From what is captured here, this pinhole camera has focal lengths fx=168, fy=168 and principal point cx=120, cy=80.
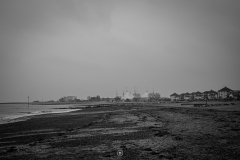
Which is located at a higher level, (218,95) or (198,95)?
(218,95)

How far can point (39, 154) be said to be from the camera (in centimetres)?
874

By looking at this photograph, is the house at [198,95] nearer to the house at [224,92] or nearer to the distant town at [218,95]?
the distant town at [218,95]

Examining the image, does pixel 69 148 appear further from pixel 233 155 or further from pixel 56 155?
pixel 233 155

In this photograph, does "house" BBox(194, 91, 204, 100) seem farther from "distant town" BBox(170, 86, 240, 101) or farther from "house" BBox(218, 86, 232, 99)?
"house" BBox(218, 86, 232, 99)

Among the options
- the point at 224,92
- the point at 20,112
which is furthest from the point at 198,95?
the point at 20,112

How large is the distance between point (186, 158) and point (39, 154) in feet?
23.6

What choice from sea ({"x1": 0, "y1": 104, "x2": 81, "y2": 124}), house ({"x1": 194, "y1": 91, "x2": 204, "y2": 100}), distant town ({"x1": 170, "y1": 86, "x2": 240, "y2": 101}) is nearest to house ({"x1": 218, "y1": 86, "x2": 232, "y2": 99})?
distant town ({"x1": 170, "y1": 86, "x2": 240, "y2": 101})

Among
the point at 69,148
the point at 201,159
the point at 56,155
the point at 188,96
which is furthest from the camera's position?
the point at 188,96

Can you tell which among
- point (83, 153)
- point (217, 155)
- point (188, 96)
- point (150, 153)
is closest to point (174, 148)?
point (150, 153)

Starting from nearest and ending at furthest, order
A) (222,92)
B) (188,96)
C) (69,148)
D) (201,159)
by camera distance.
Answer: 1. (201,159)
2. (69,148)
3. (222,92)
4. (188,96)

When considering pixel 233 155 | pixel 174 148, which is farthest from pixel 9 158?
pixel 233 155

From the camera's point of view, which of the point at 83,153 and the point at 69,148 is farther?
the point at 69,148

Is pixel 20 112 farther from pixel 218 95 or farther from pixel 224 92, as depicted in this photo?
pixel 218 95

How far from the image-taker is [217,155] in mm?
7246
